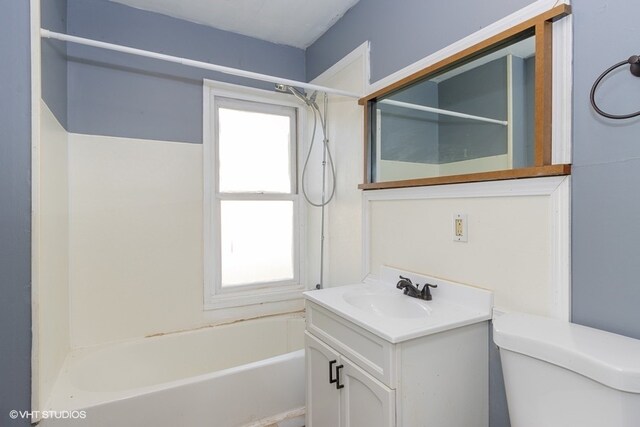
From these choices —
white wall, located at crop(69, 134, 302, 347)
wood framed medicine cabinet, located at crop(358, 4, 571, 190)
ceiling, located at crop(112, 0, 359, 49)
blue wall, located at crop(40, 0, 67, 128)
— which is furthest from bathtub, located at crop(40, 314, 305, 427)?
ceiling, located at crop(112, 0, 359, 49)

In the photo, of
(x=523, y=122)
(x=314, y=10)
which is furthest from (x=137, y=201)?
(x=523, y=122)

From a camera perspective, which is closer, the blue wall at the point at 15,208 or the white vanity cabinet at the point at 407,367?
the white vanity cabinet at the point at 407,367

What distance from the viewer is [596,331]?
918 millimetres

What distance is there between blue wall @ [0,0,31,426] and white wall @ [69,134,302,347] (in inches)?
26.7

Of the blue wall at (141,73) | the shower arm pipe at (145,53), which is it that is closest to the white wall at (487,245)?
the shower arm pipe at (145,53)

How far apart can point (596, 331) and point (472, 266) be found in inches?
16.7

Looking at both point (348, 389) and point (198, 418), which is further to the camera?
point (198, 418)

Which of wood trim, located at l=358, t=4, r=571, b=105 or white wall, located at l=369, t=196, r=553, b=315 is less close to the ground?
wood trim, located at l=358, t=4, r=571, b=105

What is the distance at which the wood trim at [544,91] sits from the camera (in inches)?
41.0

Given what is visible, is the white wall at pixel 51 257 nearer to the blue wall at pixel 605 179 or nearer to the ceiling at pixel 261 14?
the ceiling at pixel 261 14

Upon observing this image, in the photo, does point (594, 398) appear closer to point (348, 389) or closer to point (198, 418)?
point (348, 389)

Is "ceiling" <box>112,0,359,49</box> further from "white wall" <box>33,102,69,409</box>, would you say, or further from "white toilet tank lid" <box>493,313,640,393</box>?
"white toilet tank lid" <box>493,313,640,393</box>

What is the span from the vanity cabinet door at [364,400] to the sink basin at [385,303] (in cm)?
30

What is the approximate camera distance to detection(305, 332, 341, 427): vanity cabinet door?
4.36 feet
